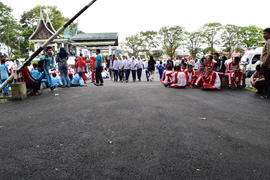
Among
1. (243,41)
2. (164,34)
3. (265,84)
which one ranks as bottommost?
(265,84)

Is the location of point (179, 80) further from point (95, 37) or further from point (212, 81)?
point (95, 37)

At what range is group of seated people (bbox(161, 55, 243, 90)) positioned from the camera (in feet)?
30.3

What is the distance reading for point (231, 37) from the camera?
4406 centimetres

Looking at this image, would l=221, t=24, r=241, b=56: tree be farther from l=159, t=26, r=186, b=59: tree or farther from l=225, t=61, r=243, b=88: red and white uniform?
l=225, t=61, r=243, b=88: red and white uniform

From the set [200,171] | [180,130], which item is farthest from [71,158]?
[180,130]

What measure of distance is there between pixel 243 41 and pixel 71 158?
48839 millimetres

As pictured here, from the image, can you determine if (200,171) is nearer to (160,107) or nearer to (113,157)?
(113,157)

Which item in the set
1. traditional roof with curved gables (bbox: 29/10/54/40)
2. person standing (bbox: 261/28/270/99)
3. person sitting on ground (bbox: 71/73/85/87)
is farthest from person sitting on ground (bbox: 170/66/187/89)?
traditional roof with curved gables (bbox: 29/10/54/40)

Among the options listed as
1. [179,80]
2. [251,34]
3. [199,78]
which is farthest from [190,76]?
[251,34]

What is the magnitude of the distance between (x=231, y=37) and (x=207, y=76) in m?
40.4

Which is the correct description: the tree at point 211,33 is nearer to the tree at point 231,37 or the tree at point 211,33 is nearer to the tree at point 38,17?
the tree at point 231,37

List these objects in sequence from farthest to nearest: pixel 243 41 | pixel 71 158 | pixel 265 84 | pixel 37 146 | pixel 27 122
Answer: pixel 243 41, pixel 265 84, pixel 27 122, pixel 37 146, pixel 71 158

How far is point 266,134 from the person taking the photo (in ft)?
11.6

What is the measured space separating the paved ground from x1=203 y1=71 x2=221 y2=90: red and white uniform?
375cm
